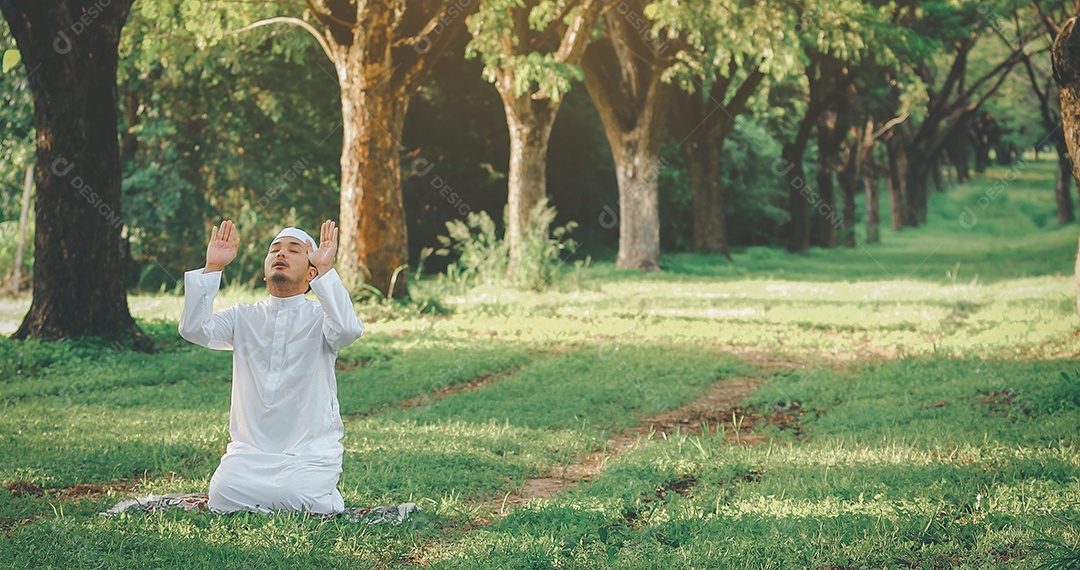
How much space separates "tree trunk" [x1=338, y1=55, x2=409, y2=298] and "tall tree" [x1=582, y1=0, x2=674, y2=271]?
907cm

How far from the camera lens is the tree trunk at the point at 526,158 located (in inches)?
784

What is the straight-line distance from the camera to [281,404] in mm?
5590

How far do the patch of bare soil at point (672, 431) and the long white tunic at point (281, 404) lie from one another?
1.07m

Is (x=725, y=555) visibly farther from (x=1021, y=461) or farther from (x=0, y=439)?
(x=0, y=439)

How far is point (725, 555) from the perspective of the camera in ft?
16.2

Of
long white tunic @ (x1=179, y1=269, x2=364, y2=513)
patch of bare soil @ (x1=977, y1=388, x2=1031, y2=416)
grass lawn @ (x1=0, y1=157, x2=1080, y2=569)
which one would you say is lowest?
patch of bare soil @ (x1=977, y1=388, x2=1031, y2=416)

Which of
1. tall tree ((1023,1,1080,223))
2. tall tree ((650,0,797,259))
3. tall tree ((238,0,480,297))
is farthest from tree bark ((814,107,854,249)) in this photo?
tall tree ((238,0,480,297))

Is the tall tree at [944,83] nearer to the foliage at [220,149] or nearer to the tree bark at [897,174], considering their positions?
the tree bark at [897,174]

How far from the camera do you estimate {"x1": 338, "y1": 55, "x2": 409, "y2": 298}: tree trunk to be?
1482 centimetres

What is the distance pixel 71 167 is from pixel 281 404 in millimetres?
6835

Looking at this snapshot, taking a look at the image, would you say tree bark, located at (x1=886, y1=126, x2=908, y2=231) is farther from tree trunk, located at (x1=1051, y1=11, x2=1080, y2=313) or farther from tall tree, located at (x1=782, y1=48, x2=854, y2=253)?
tree trunk, located at (x1=1051, y1=11, x2=1080, y2=313)

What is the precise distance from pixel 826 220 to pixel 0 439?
33.9 metres

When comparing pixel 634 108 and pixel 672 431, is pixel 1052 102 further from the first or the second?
pixel 672 431

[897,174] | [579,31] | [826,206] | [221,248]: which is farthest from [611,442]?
[897,174]
